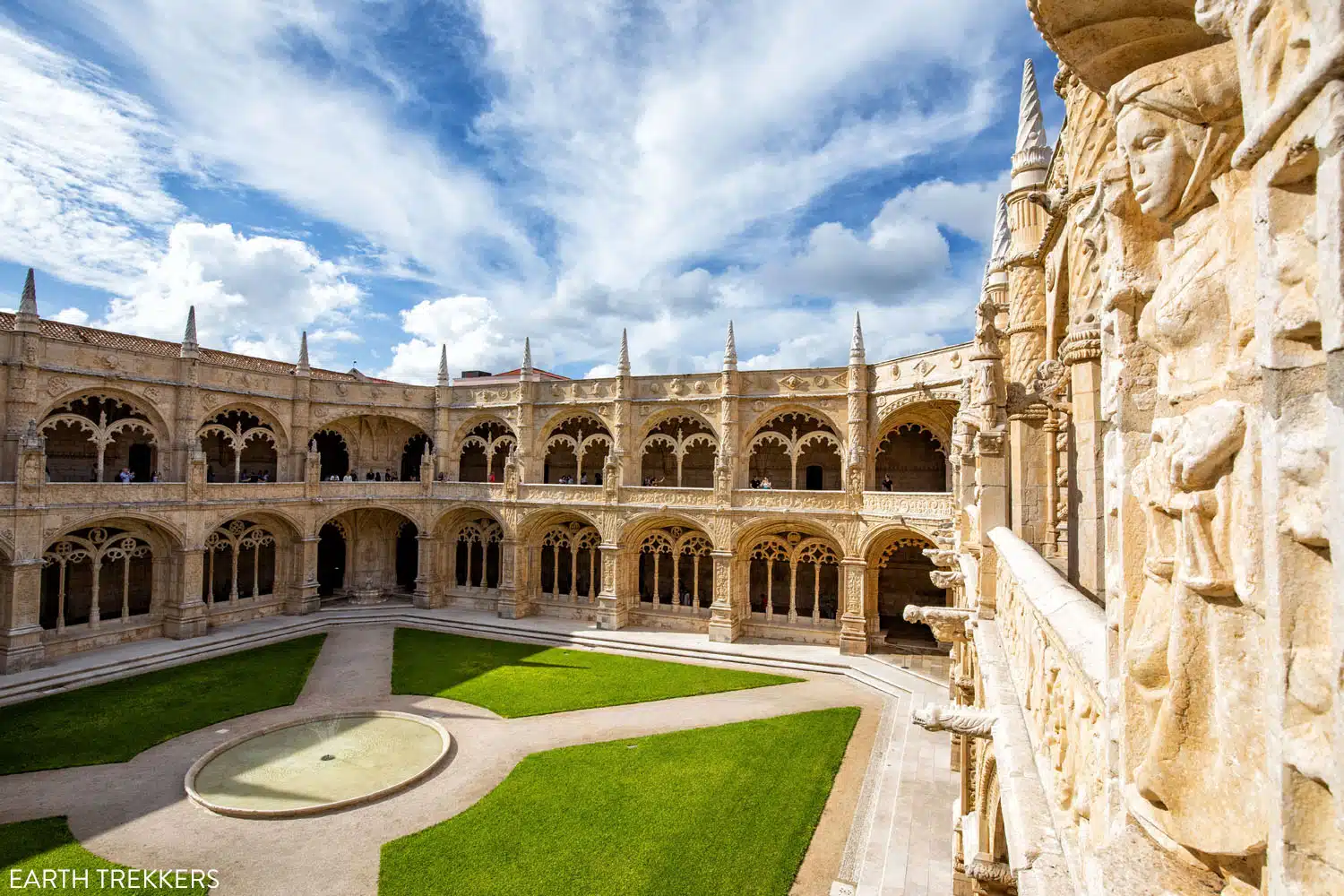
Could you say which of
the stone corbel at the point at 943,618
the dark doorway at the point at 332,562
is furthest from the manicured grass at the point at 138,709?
the stone corbel at the point at 943,618

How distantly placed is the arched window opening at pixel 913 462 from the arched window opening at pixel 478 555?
15.2m

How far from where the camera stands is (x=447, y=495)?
88.8 feet

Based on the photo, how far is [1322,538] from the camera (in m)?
1.16

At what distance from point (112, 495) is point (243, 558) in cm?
744

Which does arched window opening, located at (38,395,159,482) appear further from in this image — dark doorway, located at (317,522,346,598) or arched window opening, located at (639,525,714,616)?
arched window opening, located at (639,525,714,616)

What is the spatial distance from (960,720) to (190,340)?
2516cm

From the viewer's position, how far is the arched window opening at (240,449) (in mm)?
23922

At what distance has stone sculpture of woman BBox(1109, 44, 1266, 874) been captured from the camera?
4.86ft

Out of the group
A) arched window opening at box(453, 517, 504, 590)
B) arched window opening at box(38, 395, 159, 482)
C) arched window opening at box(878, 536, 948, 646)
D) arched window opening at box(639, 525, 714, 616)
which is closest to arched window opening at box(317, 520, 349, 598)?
arched window opening at box(453, 517, 504, 590)

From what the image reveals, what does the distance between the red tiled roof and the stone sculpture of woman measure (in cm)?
2551

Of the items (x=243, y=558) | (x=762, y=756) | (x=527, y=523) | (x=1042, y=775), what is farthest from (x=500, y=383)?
(x=1042, y=775)

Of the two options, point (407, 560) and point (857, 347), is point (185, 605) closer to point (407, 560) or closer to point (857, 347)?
point (407, 560)

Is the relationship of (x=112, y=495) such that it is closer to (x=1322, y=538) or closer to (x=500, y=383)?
(x=500, y=383)

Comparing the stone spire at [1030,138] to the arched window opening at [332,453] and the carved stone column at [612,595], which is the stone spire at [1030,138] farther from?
the arched window opening at [332,453]
